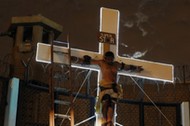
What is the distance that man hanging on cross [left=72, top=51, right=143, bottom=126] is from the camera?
20.0ft

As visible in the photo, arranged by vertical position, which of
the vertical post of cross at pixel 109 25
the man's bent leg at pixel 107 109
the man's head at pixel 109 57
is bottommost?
the man's bent leg at pixel 107 109

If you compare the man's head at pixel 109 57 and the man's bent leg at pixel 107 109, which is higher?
the man's head at pixel 109 57

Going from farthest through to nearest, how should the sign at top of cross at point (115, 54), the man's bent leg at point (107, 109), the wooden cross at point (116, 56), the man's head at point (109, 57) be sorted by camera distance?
the wooden cross at point (116, 56) → the sign at top of cross at point (115, 54) → the man's head at point (109, 57) → the man's bent leg at point (107, 109)

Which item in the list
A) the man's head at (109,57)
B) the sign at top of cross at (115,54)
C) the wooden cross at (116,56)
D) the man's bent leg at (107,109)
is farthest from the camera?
the wooden cross at (116,56)

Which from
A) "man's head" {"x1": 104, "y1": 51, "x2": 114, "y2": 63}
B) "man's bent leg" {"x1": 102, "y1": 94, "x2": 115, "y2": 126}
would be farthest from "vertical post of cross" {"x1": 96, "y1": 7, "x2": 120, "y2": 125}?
"man's bent leg" {"x1": 102, "y1": 94, "x2": 115, "y2": 126}

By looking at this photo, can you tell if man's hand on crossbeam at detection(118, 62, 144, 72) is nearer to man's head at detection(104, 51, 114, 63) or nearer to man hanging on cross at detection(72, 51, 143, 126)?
man hanging on cross at detection(72, 51, 143, 126)

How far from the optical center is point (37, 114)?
7.68m

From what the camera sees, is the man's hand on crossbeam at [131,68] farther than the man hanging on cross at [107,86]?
Yes

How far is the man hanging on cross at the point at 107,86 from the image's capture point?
6082 millimetres

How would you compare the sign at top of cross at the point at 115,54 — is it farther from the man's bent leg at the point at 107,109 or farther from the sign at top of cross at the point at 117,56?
the man's bent leg at the point at 107,109

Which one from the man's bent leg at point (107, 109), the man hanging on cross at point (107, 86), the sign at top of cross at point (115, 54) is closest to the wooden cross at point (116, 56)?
the sign at top of cross at point (115, 54)

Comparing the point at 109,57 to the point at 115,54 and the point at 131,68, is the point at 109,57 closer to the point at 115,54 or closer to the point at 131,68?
the point at 115,54

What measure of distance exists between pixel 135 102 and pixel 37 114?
187 centimetres

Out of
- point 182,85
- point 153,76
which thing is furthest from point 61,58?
point 182,85
